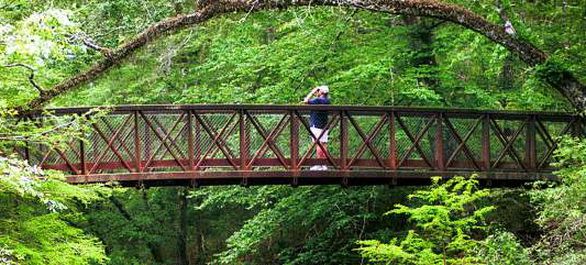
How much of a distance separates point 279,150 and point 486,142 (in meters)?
3.80

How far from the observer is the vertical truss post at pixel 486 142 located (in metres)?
15.5

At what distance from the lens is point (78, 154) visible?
1547 cm

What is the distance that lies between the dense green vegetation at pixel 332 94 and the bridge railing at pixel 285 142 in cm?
61

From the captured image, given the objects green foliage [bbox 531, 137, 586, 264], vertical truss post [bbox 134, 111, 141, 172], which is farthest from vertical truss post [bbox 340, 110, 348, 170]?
green foliage [bbox 531, 137, 586, 264]

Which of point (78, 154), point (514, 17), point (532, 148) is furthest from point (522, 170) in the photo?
Answer: point (78, 154)

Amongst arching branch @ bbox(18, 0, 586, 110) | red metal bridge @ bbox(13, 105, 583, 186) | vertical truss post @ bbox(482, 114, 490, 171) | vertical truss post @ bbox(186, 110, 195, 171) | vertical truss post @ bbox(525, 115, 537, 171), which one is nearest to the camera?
arching branch @ bbox(18, 0, 586, 110)

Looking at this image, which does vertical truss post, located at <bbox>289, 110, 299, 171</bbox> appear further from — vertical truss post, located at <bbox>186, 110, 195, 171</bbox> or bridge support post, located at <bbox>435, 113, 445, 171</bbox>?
bridge support post, located at <bbox>435, 113, 445, 171</bbox>

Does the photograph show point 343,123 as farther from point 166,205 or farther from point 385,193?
point 166,205

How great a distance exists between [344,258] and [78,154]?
20.4 ft

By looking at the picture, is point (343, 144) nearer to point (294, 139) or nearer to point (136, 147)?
point (294, 139)

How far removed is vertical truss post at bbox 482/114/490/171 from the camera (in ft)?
51.0

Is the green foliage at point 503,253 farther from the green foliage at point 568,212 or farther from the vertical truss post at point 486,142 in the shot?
the vertical truss post at point 486,142

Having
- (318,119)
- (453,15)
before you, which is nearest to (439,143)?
(318,119)

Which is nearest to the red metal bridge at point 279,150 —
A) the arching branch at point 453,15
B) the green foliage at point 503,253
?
the arching branch at point 453,15
